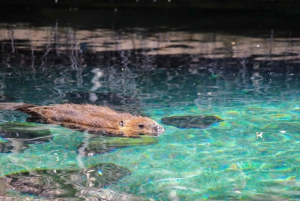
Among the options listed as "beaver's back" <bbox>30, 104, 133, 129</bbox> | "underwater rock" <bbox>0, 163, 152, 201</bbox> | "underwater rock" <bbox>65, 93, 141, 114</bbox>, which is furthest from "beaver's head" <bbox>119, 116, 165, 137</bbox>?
"underwater rock" <bbox>65, 93, 141, 114</bbox>

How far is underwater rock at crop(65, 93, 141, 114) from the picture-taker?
821cm

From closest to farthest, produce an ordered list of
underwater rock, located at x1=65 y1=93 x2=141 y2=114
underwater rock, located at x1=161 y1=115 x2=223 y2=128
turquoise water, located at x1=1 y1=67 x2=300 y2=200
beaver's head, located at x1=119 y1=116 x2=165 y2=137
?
turquoise water, located at x1=1 y1=67 x2=300 y2=200 < beaver's head, located at x1=119 y1=116 x2=165 y2=137 < underwater rock, located at x1=161 y1=115 x2=223 y2=128 < underwater rock, located at x1=65 y1=93 x2=141 y2=114

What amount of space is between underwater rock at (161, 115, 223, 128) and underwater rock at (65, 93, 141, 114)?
2.16ft

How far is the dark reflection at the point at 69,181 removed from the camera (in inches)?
193

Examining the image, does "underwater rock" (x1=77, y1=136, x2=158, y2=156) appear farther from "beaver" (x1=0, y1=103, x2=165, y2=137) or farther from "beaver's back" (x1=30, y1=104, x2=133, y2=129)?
"beaver's back" (x1=30, y1=104, x2=133, y2=129)

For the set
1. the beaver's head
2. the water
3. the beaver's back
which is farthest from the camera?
the beaver's back

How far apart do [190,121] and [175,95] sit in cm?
167

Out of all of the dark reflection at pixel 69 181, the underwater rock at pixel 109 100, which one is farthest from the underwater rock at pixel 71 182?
the underwater rock at pixel 109 100

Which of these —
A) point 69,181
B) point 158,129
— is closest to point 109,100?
point 158,129

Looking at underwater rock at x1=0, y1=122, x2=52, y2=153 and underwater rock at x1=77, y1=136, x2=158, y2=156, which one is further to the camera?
underwater rock at x1=0, y1=122, x2=52, y2=153

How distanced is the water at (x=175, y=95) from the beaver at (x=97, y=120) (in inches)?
6.0

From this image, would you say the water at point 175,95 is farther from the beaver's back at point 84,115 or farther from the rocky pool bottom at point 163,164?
the beaver's back at point 84,115

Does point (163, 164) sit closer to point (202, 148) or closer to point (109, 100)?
Answer: point (202, 148)

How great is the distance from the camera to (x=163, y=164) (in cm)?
581
